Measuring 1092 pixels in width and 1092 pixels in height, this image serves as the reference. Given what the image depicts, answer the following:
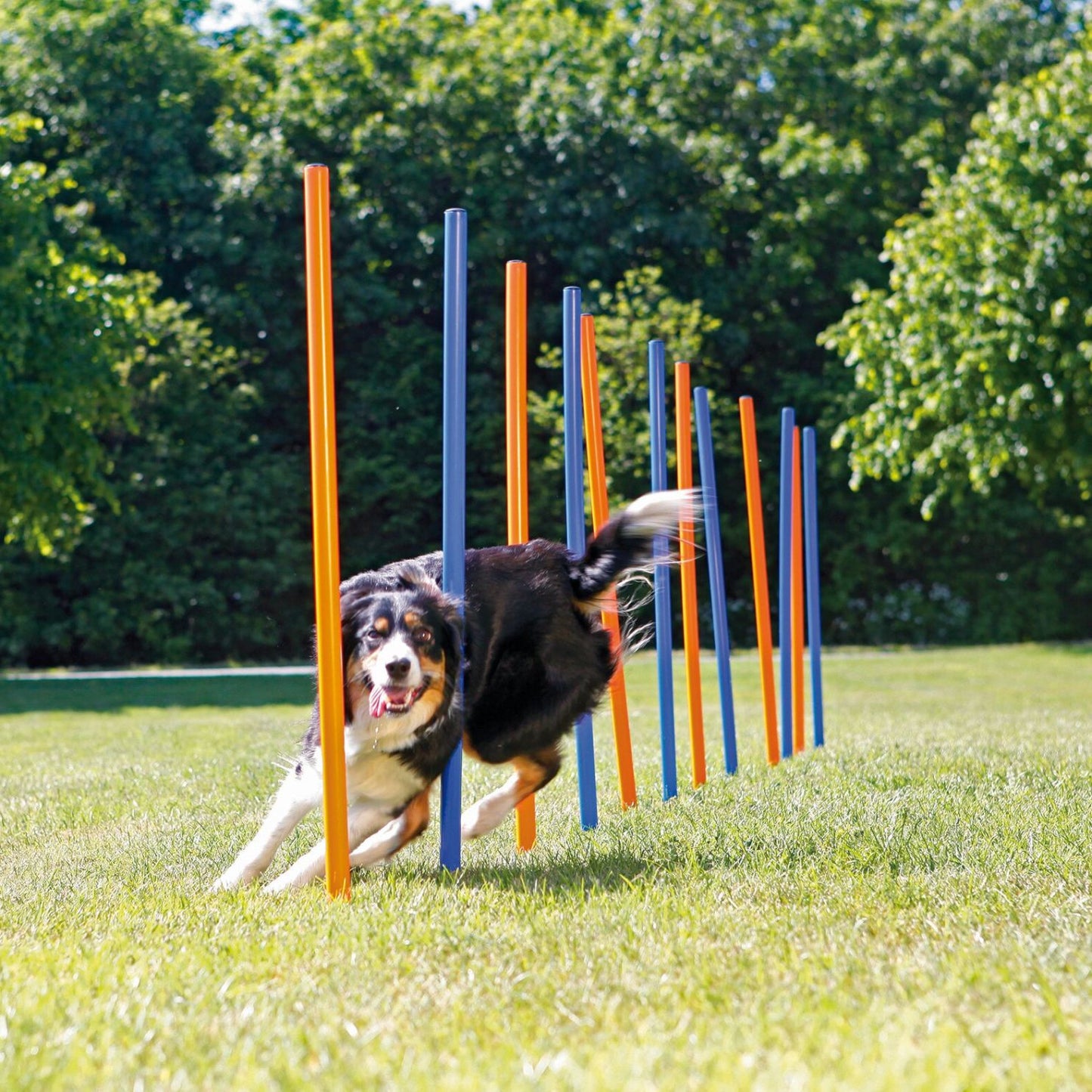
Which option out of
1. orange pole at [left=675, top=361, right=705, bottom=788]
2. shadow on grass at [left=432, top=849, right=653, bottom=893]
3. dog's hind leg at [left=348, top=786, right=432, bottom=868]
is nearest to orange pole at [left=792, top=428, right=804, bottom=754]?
orange pole at [left=675, top=361, right=705, bottom=788]

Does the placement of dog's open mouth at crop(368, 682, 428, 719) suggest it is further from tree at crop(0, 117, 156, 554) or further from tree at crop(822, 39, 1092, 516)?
tree at crop(822, 39, 1092, 516)

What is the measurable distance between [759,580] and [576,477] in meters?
2.48

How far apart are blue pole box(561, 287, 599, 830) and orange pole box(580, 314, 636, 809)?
0.24 feet

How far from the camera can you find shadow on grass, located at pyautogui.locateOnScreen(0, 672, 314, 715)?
12445mm

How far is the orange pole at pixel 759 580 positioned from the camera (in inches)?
274

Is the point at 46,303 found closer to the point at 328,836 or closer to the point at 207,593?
the point at 207,593

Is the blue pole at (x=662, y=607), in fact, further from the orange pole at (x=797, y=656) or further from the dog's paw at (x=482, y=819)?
the orange pole at (x=797, y=656)

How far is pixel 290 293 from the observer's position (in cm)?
2020

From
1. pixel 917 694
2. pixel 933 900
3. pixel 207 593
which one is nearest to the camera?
pixel 933 900

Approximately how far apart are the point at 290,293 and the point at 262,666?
18.8ft

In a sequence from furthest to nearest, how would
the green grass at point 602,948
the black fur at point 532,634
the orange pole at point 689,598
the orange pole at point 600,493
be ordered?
the orange pole at point 689,598
the orange pole at point 600,493
the black fur at point 532,634
the green grass at point 602,948

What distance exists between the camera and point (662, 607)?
19.1ft

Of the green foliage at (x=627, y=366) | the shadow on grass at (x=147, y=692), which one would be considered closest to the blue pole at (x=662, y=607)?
the shadow on grass at (x=147, y=692)

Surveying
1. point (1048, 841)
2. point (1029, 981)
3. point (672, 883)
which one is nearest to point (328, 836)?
point (672, 883)
